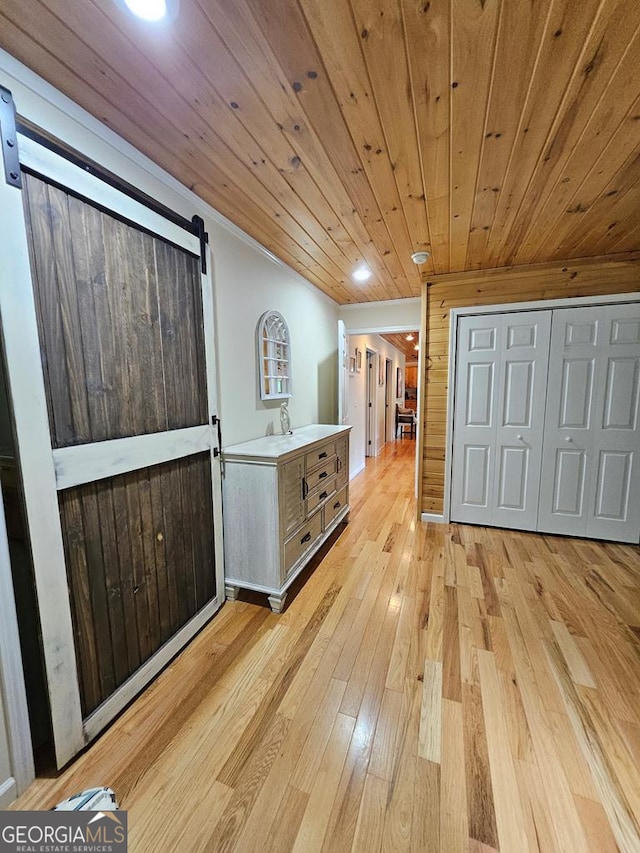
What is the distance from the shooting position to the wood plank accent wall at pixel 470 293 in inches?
104

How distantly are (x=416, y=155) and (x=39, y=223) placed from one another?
1481 mm

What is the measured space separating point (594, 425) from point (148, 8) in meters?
3.48

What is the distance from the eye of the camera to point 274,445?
86.4 inches

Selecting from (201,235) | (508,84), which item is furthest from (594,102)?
(201,235)

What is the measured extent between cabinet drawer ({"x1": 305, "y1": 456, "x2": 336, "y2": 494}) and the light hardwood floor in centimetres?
68

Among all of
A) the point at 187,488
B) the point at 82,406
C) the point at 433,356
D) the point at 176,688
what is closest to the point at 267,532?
the point at 187,488

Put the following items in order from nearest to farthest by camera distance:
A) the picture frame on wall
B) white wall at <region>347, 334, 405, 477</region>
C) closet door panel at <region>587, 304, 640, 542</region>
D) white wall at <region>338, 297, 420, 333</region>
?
1. closet door panel at <region>587, 304, 640, 542</region>
2. white wall at <region>338, 297, 420, 333</region>
3. white wall at <region>347, 334, 405, 477</region>
4. the picture frame on wall

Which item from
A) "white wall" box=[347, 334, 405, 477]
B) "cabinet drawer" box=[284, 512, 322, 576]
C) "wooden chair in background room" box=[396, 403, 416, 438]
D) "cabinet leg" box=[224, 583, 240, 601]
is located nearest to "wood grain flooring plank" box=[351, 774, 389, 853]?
"cabinet drawer" box=[284, 512, 322, 576]

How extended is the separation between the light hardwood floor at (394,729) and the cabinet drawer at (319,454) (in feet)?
2.73

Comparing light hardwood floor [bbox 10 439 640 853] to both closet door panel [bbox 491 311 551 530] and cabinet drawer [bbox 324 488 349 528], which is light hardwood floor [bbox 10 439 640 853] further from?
closet door panel [bbox 491 311 551 530]

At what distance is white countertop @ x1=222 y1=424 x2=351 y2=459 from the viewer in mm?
1922

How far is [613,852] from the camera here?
0.93 m

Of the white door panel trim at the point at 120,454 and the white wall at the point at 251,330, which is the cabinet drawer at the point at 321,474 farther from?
the white door panel trim at the point at 120,454

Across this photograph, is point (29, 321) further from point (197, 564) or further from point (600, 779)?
point (600, 779)
